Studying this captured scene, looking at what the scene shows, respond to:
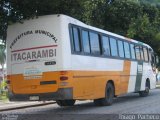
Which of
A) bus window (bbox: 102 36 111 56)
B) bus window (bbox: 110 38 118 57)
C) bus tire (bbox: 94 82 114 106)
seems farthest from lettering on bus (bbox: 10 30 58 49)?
bus window (bbox: 110 38 118 57)

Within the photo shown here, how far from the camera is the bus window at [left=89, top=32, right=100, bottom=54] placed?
1886 centimetres

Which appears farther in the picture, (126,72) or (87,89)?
(126,72)

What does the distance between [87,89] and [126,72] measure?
5.34 meters

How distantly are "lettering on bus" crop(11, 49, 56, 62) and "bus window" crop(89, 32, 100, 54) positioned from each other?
2763 mm

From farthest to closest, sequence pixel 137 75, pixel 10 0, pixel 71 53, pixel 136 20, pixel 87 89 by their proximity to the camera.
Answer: pixel 136 20
pixel 137 75
pixel 87 89
pixel 71 53
pixel 10 0

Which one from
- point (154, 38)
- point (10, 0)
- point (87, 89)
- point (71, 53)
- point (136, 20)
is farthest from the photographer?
point (154, 38)

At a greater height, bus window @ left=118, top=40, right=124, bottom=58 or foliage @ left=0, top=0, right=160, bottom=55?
foliage @ left=0, top=0, right=160, bottom=55

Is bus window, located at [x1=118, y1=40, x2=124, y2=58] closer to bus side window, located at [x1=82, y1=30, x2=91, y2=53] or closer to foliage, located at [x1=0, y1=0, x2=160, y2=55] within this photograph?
bus side window, located at [x1=82, y1=30, x2=91, y2=53]

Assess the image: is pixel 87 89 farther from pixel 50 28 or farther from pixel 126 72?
pixel 126 72

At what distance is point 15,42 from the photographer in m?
17.4

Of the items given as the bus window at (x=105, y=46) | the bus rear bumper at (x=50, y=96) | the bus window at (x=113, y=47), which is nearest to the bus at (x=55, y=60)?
the bus rear bumper at (x=50, y=96)

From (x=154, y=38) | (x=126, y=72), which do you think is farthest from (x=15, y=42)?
(x=154, y=38)

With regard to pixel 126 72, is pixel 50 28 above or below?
above

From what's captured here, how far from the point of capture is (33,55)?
1686 centimetres
